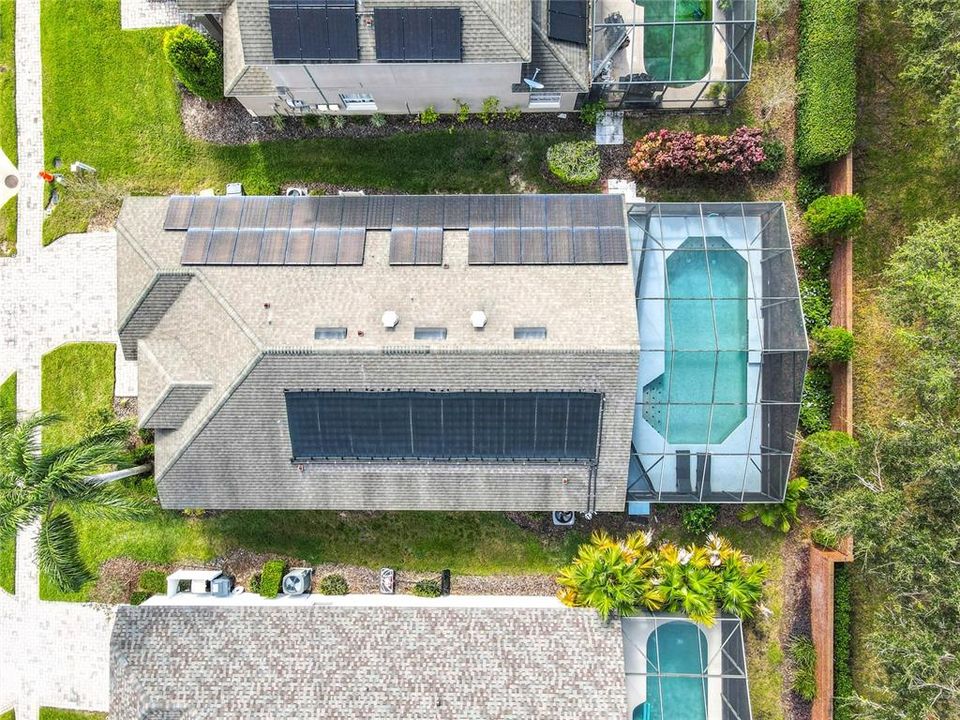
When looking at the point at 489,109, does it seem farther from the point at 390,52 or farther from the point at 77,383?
the point at 77,383

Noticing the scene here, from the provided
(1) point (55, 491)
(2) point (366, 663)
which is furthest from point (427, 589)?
(1) point (55, 491)

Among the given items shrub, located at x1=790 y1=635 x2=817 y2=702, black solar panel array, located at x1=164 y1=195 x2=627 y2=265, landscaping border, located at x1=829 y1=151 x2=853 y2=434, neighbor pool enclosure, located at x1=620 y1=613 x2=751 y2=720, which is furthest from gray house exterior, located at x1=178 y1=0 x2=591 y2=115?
shrub, located at x1=790 y1=635 x2=817 y2=702

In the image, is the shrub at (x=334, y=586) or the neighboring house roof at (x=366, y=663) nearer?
the neighboring house roof at (x=366, y=663)

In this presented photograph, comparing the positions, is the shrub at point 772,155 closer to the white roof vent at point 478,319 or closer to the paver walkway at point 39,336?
the white roof vent at point 478,319

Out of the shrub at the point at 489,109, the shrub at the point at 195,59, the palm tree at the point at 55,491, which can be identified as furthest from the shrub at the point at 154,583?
the shrub at the point at 489,109

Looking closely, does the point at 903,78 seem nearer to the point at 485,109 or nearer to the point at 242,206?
the point at 485,109

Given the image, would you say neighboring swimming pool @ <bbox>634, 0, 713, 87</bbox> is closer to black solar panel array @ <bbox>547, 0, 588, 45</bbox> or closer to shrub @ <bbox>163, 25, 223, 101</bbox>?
black solar panel array @ <bbox>547, 0, 588, 45</bbox>

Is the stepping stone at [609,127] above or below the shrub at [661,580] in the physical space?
above
